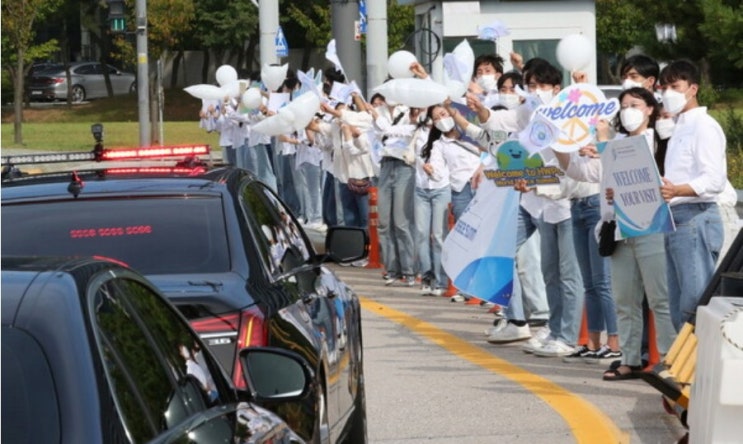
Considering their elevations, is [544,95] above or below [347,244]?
above

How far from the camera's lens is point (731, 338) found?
6.96m

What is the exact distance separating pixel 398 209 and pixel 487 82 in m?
2.65

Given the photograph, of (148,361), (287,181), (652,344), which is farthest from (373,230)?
(148,361)

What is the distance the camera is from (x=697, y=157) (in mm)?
10352

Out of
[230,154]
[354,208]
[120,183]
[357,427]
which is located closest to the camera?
[120,183]

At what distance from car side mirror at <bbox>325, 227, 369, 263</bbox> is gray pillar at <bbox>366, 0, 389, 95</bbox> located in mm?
14311

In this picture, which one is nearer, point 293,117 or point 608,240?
point 608,240

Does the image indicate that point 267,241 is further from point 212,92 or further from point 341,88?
point 212,92

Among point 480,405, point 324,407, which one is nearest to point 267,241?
point 324,407

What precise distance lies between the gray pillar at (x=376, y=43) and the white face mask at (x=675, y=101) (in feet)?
41.5

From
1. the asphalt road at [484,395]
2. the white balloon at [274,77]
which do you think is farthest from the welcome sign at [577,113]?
the white balloon at [274,77]

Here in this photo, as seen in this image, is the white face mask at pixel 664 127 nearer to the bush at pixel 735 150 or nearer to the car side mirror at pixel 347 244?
the car side mirror at pixel 347 244

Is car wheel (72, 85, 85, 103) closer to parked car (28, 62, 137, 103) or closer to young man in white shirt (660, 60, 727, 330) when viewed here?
parked car (28, 62, 137, 103)

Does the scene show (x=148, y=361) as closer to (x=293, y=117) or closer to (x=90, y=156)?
(x=90, y=156)
